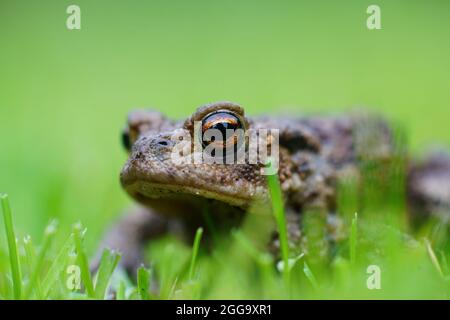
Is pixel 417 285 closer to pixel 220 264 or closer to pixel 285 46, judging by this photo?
pixel 220 264

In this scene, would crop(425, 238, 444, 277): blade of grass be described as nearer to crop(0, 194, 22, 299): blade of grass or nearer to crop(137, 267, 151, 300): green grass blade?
crop(137, 267, 151, 300): green grass blade

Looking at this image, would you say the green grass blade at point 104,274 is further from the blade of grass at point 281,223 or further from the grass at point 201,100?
the blade of grass at point 281,223

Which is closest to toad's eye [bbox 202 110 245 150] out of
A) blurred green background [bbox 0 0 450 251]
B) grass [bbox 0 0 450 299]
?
grass [bbox 0 0 450 299]

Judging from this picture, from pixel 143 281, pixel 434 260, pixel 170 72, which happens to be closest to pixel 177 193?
pixel 143 281

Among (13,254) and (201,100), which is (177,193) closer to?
(13,254)

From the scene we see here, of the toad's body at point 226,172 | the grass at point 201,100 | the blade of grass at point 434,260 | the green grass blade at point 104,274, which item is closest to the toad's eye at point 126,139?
the toad's body at point 226,172

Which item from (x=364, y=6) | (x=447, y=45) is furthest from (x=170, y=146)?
(x=447, y=45)
